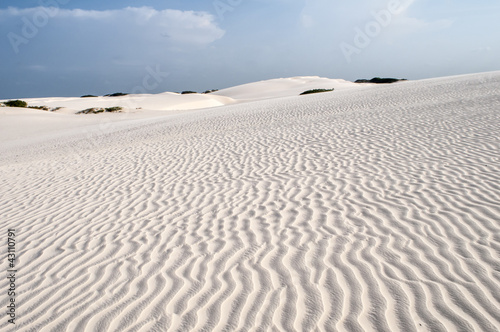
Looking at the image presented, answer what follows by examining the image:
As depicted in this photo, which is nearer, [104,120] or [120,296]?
[120,296]

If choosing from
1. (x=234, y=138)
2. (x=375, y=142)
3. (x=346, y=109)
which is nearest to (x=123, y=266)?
(x=375, y=142)

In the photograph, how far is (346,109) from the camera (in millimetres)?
16891

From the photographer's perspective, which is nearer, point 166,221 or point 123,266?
point 123,266

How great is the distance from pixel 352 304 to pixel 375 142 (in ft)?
22.5

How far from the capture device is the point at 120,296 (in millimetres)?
3322

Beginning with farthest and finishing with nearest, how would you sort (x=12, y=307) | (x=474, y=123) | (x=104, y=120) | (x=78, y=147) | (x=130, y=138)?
1. (x=104, y=120)
2. (x=130, y=138)
3. (x=78, y=147)
4. (x=474, y=123)
5. (x=12, y=307)

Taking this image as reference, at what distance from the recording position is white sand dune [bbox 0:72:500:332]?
2.96 m

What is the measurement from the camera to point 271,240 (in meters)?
4.22

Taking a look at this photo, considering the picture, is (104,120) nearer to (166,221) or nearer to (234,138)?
(234,138)

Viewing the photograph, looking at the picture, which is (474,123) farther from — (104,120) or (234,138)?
(104,120)

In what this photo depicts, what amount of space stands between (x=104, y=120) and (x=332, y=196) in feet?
81.6

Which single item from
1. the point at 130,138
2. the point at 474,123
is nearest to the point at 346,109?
the point at 474,123

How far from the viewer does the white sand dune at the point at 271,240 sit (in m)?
2.96

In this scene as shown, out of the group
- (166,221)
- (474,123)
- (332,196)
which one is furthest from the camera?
(474,123)
